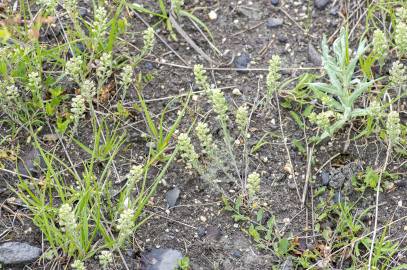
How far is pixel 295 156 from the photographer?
4.03 meters

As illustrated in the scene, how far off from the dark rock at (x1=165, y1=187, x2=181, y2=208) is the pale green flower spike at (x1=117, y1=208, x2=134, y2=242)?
47 cm

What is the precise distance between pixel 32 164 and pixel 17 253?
592mm

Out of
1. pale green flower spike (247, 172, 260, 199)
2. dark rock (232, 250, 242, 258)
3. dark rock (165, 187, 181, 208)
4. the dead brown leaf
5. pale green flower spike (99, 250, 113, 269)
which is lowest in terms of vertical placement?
dark rock (232, 250, 242, 258)

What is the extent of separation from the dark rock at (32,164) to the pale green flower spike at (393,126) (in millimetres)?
1946

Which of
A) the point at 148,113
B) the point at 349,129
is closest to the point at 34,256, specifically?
the point at 148,113

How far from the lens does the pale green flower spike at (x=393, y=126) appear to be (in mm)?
3662

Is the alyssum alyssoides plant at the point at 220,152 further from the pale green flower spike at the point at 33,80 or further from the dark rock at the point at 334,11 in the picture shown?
the dark rock at the point at 334,11

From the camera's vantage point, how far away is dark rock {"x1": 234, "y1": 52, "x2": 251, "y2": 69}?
14.5 feet

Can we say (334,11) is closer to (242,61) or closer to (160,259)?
(242,61)

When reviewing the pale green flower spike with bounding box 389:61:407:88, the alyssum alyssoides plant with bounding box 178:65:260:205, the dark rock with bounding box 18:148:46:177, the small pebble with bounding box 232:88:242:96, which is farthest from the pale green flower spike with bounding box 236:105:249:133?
the dark rock with bounding box 18:148:46:177

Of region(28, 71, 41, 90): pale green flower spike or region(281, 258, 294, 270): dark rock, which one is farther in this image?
region(28, 71, 41, 90): pale green flower spike

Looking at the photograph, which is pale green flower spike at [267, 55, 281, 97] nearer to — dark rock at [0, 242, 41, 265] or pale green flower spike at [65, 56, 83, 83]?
pale green flower spike at [65, 56, 83, 83]

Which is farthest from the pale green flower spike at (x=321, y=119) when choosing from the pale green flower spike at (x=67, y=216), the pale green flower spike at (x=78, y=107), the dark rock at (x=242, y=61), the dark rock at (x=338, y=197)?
the pale green flower spike at (x=67, y=216)

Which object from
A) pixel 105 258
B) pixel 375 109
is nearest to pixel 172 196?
pixel 105 258
